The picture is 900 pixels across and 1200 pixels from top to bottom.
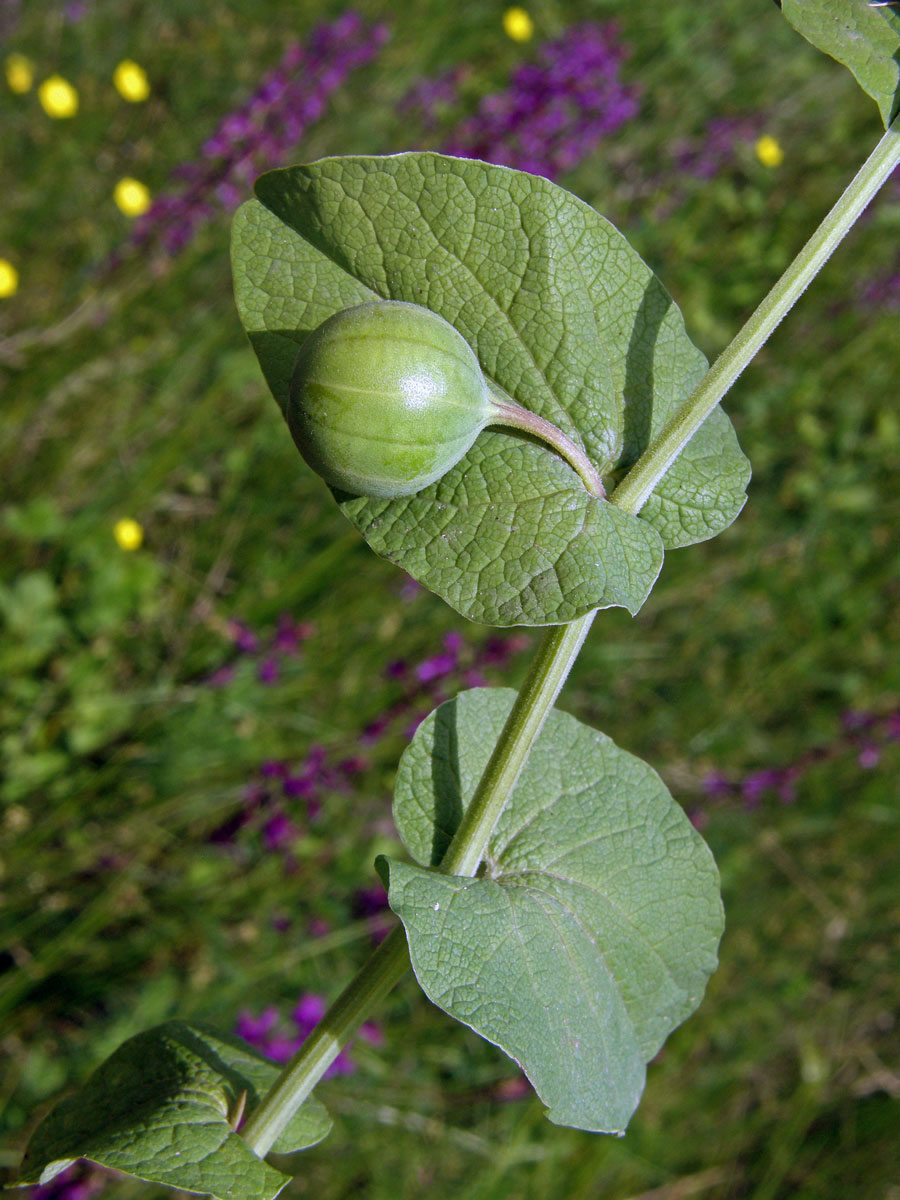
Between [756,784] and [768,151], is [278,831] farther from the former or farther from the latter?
[768,151]

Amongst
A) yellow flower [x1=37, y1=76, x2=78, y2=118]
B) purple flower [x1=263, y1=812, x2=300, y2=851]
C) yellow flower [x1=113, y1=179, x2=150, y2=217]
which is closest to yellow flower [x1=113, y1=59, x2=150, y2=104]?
yellow flower [x1=37, y1=76, x2=78, y2=118]

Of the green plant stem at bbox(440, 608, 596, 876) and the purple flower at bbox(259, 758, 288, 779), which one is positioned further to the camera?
the purple flower at bbox(259, 758, 288, 779)

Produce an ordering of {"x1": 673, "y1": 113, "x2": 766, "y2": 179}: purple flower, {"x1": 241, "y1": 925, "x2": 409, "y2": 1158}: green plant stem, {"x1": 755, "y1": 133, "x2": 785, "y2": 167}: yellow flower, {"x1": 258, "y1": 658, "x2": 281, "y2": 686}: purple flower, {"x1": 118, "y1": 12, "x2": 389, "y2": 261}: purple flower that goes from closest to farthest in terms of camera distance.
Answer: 1. {"x1": 241, "y1": 925, "x2": 409, "y2": 1158}: green plant stem
2. {"x1": 258, "y1": 658, "x2": 281, "y2": 686}: purple flower
3. {"x1": 118, "y1": 12, "x2": 389, "y2": 261}: purple flower
4. {"x1": 673, "y1": 113, "x2": 766, "y2": 179}: purple flower
5. {"x1": 755, "y1": 133, "x2": 785, "y2": 167}: yellow flower

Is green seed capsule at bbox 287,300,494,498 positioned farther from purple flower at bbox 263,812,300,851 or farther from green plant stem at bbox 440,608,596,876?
purple flower at bbox 263,812,300,851

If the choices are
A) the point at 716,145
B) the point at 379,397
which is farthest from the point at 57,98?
the point at 379,397

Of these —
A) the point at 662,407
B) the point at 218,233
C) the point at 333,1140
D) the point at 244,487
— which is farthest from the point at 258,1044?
the point at 218,233

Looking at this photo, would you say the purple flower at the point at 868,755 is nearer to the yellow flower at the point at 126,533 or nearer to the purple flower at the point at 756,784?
the purple flower at the point at 756,784
